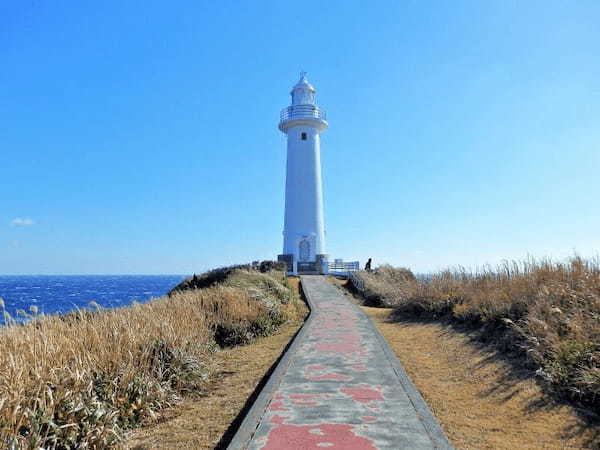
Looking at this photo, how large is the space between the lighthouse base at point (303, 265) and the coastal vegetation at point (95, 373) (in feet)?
76.7

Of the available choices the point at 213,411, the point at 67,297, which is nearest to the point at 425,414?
the point at 213,411

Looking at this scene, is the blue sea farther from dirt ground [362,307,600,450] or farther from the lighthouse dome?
the lighthouse dome

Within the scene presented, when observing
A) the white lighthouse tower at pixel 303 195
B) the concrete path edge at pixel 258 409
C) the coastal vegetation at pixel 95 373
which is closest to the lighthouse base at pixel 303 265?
the white lighthouse tower at pixel 303 195

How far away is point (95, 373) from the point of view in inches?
227

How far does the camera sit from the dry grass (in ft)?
22.1

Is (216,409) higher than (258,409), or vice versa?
(258,409)

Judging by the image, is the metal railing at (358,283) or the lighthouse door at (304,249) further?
the lighthouse door at (304,249)

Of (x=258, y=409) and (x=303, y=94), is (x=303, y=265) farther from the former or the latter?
(x=258, y=409)

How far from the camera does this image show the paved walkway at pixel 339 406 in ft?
15.0

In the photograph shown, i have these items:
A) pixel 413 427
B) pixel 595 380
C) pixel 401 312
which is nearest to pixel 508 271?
pixel 401 312

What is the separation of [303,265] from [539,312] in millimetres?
25319

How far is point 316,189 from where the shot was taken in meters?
34.5

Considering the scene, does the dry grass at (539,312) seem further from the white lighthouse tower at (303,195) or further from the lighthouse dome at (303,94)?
the lighthouse dome at (303,94)

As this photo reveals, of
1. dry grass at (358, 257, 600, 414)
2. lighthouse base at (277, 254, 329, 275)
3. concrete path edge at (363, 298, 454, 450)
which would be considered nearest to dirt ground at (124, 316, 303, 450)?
concrete path edge at (363, 298, 454, 450)
